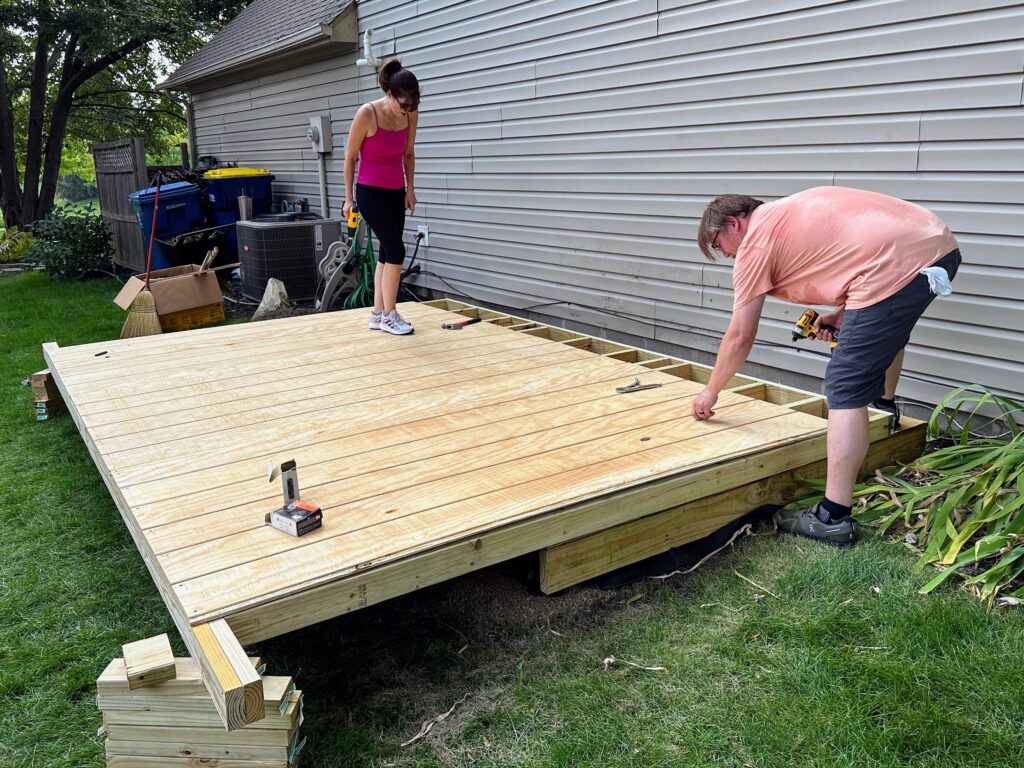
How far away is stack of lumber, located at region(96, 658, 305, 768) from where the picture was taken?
182 cm

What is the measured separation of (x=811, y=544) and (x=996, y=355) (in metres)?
1.21

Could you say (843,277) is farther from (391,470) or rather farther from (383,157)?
(383,157)

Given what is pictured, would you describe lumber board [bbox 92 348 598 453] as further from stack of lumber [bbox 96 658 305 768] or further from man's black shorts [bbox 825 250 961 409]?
man's black shorts [bbox 825 250 961 409]

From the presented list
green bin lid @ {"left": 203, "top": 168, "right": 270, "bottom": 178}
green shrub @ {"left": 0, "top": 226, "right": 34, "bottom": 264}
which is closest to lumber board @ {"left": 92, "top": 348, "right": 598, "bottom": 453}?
green bin lid @ {"left": 203, "top": 168, "right": 270, "bottom": 178}

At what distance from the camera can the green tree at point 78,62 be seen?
12477 mm

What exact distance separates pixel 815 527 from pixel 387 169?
3.07 metres

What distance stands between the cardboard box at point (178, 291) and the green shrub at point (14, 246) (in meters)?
7.27

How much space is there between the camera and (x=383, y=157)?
15.1 feet

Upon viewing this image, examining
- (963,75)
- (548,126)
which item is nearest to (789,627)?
(963,75)

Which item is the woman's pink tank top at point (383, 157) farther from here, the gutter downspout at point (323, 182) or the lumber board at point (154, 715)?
the gutter downspout at point (323, 182)

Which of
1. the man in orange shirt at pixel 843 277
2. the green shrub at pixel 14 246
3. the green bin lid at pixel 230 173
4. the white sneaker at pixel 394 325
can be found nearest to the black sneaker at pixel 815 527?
the man in orange shirt at pixel 843 277

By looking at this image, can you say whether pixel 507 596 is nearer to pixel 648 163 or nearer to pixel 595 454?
pixel 595 454

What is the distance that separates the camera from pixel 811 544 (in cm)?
277

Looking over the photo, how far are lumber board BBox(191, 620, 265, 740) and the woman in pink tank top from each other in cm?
315
